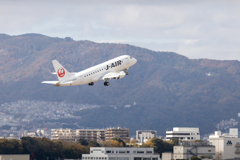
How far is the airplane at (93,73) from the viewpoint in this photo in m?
130

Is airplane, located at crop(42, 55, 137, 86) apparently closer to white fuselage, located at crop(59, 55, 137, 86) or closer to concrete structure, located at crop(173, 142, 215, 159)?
white fuselage, located at crop(59, 55, 137, 86)

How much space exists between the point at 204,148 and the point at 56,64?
75.6m

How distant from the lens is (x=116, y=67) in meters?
141

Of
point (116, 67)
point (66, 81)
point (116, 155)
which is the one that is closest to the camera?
point (66, 81)

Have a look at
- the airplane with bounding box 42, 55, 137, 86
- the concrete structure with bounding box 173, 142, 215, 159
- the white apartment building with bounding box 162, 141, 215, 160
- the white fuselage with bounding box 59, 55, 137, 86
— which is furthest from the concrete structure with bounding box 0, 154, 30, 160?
the white fuselage with bounding box 59, 55, 137, 86

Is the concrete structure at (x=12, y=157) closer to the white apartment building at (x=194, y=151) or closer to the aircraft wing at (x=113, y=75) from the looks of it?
the white apartment building at (x=194, y=151)

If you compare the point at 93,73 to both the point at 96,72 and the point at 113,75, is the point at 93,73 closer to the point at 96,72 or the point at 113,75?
the point at 96,72

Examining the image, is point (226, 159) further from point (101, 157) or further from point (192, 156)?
point (101, 157)

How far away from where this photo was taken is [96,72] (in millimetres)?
135125

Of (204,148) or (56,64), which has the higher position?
(56,64)

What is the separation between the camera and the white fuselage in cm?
13000

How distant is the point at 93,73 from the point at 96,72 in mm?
957

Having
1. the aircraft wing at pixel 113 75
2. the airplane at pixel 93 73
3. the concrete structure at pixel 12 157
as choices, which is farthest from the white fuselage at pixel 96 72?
the concrete structure at pixel 12 157

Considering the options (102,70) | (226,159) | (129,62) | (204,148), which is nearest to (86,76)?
(102,70)
